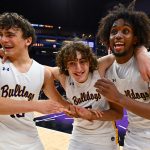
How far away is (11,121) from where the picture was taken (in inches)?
87.4

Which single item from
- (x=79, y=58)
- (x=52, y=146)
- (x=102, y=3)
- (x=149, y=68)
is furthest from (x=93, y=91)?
(x=102, y=3)

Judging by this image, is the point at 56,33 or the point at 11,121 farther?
the point at 56,33

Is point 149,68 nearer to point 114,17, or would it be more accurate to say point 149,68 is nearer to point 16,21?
point 114,17

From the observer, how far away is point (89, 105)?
2506mm

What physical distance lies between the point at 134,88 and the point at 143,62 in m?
0.24

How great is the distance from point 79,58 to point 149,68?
0.65 meters

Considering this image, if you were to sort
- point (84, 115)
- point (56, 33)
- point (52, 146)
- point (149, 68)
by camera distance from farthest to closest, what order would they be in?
point (56, 33)
point (52, 146)
point (84, 115)
point (149, 68)

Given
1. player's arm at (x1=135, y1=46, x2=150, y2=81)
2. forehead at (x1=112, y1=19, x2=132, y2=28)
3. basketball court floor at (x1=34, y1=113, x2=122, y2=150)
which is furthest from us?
basketball court floor at (x1=34, y1=113, x2=122, y2=150)

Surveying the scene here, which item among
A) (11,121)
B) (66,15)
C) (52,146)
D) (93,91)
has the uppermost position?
(66,15)

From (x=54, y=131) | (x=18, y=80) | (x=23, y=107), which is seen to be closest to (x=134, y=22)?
(x=18, y=80)

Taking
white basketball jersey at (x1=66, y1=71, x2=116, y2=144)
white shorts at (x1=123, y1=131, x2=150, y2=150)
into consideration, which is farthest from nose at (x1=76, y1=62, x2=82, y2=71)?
white shorts at (x1=123, y1=131, x2=150, y2=150)

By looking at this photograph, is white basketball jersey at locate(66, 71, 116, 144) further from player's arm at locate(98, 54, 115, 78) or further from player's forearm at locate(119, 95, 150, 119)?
player's forearm at locate(119, 95, 150, 119)

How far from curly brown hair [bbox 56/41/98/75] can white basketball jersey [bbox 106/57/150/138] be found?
0.79 feet

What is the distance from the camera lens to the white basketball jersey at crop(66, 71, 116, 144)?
245cm
